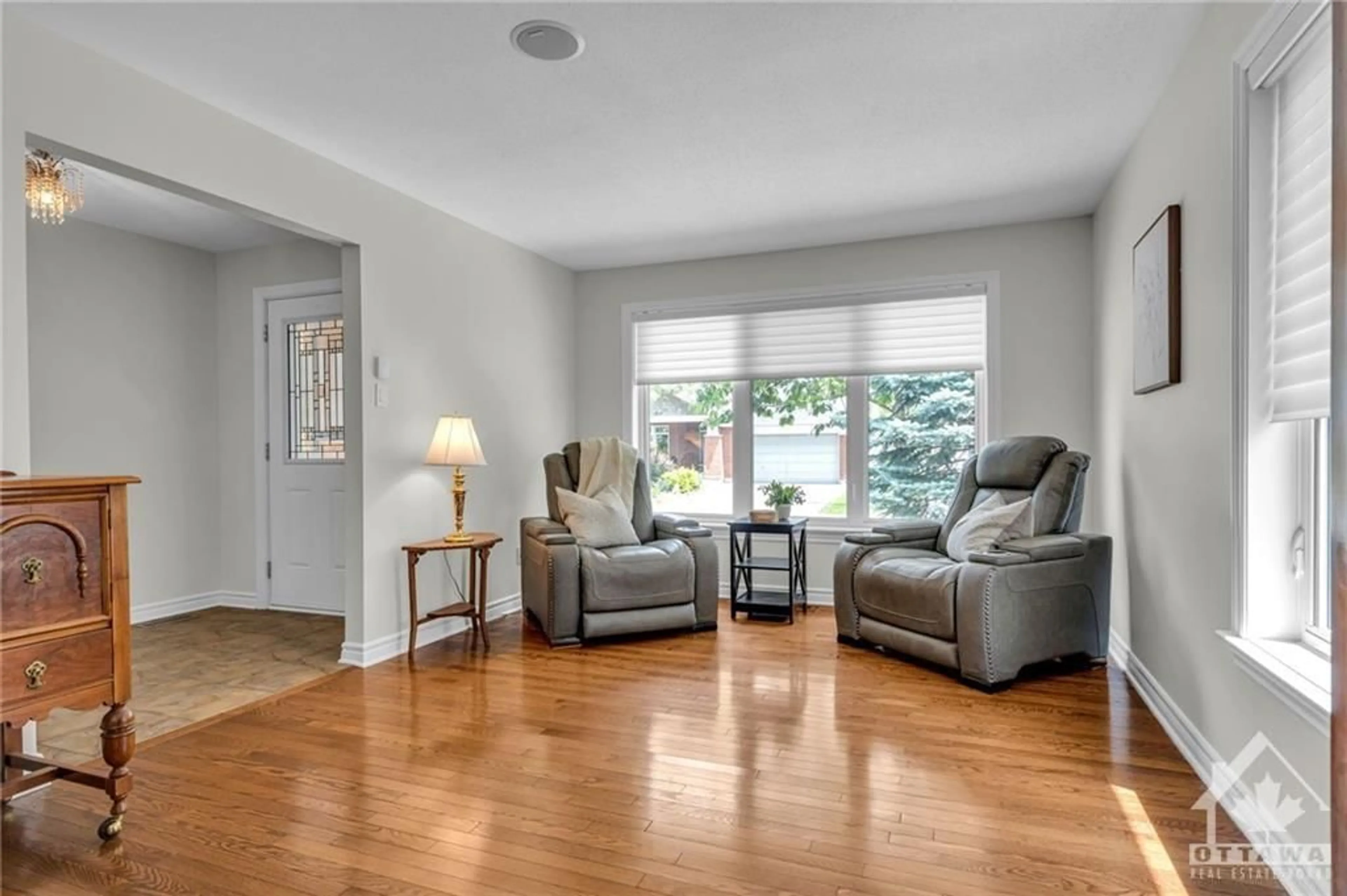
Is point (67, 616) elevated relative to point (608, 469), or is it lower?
lower

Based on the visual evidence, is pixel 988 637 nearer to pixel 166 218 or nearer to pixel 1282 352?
pixel 1282 352

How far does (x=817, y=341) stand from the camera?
4.82 m

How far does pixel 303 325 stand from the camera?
186 inches

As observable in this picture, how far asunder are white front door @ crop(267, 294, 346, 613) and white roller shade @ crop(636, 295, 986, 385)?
6.87 feet

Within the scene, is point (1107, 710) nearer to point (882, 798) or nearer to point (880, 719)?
point (880, 719)

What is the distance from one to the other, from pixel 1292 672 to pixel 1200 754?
0.76m

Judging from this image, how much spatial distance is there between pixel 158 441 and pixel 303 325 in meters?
1.15

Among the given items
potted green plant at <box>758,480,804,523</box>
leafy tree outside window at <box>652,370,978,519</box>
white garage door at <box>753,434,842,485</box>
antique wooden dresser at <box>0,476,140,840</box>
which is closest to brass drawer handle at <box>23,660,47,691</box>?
antique wooden dresser at <box>0,476,140,840</box>

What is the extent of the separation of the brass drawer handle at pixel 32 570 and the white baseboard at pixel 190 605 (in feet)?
10.1

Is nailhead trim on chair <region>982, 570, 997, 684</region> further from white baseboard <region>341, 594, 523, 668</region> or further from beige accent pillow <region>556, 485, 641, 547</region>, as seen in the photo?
white baseboard <region>341, 594, 523, 668</region>

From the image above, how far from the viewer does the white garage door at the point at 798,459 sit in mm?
4840

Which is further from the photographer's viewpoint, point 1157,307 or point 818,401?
point 818,401

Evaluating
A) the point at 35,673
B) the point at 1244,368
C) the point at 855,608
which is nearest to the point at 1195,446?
the point at 1244,368

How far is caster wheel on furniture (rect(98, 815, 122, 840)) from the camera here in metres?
1.96
